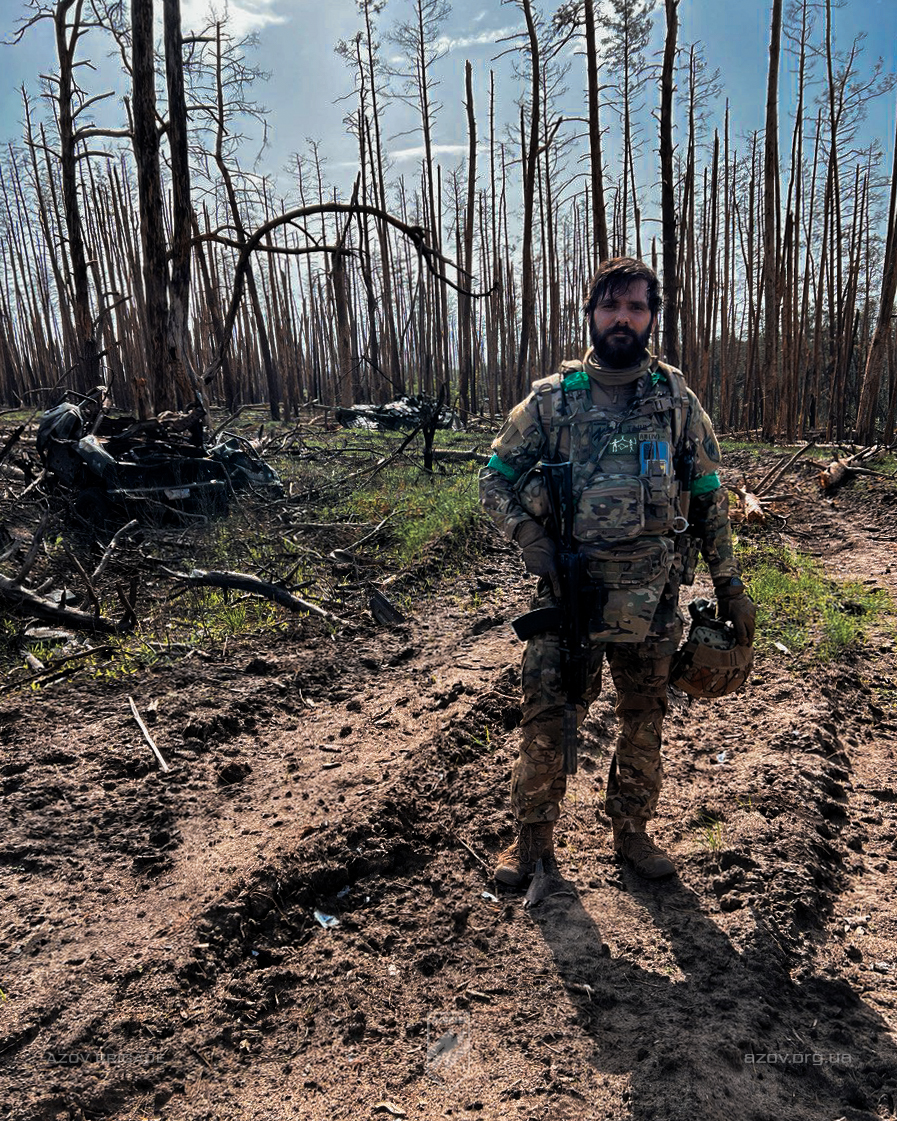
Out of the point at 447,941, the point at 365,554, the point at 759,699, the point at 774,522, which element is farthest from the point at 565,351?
the point at 447,941

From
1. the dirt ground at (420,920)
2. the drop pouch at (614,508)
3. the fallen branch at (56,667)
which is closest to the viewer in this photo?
the dirt ground at (420,920)

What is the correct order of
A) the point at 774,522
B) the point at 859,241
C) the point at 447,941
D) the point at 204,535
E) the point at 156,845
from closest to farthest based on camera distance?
1. the point at 447,941
2. the point at 156,845
3. the point at 204,535
4. the point at 774,522
5. the point at 859,241

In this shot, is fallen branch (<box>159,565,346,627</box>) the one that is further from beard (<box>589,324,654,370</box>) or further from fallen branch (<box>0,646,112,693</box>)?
beard (<box>589,324,654,370</box>)

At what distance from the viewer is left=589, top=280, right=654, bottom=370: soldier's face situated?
2070mm

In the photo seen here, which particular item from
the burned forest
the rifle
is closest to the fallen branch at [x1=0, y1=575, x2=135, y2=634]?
the burned forest

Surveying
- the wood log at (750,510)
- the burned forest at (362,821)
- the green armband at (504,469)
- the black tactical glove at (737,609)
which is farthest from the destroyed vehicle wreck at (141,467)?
the wood log at (750,510)

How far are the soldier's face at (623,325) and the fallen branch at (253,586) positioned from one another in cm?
289

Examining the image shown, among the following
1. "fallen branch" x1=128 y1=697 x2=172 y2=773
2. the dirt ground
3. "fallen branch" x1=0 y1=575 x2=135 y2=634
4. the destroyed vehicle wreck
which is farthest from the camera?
the destroyed vehicle wreck

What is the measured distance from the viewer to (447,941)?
6.66 feet

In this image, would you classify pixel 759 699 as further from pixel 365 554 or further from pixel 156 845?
pixel 365 554

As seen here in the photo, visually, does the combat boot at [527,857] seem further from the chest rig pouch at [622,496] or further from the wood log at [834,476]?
the wood log at [834,476]

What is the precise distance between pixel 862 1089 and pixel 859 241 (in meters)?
21.2

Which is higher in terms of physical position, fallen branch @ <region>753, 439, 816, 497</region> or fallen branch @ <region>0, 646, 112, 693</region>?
fallen branch @ <region>0, 646, 112, 693</region>

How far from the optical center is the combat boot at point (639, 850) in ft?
7.40
